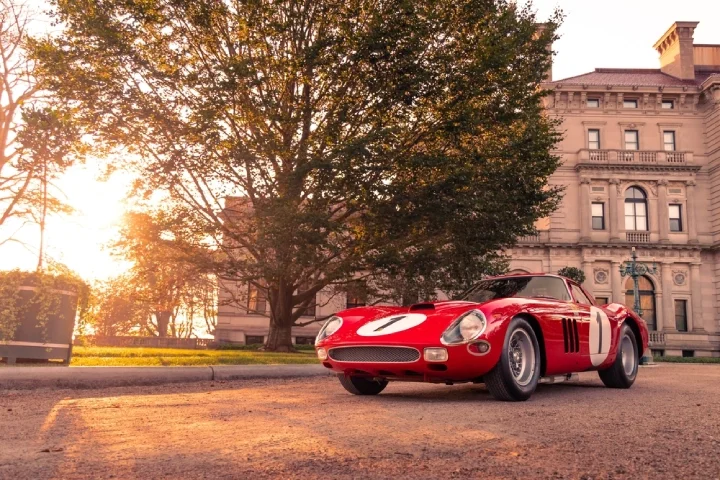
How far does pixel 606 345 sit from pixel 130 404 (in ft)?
18.2

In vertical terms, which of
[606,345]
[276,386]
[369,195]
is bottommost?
[276,386]

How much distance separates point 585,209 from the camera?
42781 millimetres

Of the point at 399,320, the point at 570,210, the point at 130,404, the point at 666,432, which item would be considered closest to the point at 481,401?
the point at 399,320

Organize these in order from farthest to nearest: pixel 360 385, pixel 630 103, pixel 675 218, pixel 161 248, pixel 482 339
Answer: pixel 630 103, pixel 675 218, pixel 161 248, pixel 360 385, pixel 482 339

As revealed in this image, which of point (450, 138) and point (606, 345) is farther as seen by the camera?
point (450, 138)

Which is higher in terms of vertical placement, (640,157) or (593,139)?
(593,139)

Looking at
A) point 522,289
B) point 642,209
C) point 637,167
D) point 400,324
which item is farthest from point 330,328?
point 642,209

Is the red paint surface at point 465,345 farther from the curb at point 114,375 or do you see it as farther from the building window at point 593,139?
the building window at point 593,139

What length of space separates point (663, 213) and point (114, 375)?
43.6m

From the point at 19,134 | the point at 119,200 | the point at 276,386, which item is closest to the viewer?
the point at 276,386

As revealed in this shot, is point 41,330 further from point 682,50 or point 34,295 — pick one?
point 682,50

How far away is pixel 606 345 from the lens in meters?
7.37

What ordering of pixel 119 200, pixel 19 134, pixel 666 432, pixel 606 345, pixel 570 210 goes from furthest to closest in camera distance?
pixel 570 210 < pixel 119 200 < pixel 19 134 < pixel 606 345 < pixel 666 432

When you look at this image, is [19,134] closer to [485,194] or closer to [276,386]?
[276,386]
